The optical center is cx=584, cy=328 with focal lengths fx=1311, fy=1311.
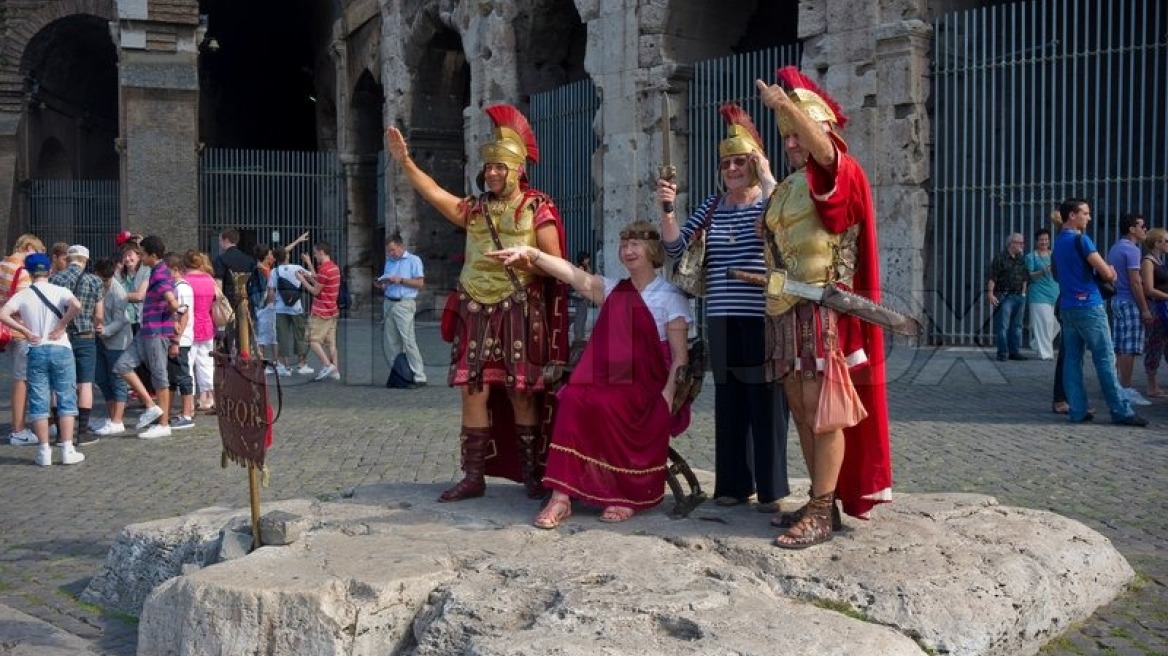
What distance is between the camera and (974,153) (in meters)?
13.2

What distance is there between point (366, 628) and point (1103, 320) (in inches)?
249

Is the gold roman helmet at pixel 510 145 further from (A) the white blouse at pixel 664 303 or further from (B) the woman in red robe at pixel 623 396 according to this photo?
(A) the white blouse at pixel 664 303

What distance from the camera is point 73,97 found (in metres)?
28.6

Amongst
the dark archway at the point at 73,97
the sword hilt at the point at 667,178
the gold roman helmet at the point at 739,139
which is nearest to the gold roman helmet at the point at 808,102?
the gold roman helmet at the point at 739,139

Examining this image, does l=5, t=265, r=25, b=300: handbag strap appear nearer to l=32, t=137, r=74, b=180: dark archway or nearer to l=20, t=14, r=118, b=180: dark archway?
l=20, t=14, r=118, b=180: dark archway

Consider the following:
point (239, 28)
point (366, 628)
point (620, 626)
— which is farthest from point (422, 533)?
point (239, 28)

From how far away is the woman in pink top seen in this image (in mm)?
10227

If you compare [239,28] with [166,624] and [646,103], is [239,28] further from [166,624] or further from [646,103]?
[166,624]

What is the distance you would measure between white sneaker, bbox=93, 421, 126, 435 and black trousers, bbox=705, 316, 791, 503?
5.82 meters

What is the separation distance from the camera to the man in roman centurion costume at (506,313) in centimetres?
536

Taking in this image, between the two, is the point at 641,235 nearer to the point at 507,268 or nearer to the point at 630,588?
the point at 507,268

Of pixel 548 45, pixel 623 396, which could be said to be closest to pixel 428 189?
pixel 623 396

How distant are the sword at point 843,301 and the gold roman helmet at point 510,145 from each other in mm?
1344

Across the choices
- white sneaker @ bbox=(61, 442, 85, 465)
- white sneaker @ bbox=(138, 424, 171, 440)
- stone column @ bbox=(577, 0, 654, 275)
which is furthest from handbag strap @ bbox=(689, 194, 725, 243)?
stone column @ bbox=(577, 0, 654, 275)
